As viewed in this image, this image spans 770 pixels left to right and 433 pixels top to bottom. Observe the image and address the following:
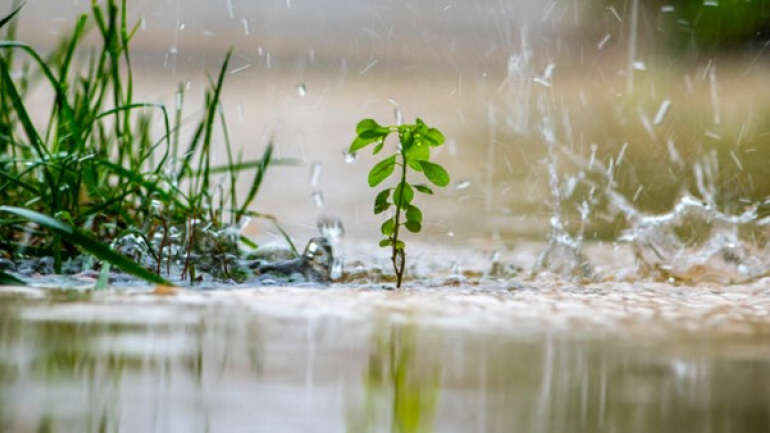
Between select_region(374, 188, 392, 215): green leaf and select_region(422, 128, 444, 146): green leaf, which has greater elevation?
select_region(422, 128, 444, 146): green leaf

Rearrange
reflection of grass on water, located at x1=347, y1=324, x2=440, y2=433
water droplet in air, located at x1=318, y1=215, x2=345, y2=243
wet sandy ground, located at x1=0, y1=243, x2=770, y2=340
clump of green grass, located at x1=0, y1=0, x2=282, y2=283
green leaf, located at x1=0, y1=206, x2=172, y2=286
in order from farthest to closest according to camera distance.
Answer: water droplet in air, located at x1=318, y1=215, x2=345, y2=243 → clump of green grass, located at x1=0, y1=0, x2=282, y2=283 → green leaf, located at x1=0, y1=206, x2=172, y2=286 → wet sandy ground, located at x1=0, y1=243, x2=770, y2=340 → reflection of grass on water, located at x1=347, y1=324, x2=440, y2=433

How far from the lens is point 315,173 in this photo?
3922mm

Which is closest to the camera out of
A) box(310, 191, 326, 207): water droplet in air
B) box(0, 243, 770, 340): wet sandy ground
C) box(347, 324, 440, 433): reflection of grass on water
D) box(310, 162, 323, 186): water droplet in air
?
box(347, 324, 440, 433): reflection of grass on water

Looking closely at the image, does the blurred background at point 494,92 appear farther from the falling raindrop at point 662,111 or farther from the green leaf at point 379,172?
the green leaf at point 379,172

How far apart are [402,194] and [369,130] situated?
0.12m

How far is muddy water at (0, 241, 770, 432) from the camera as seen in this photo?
0.62 m

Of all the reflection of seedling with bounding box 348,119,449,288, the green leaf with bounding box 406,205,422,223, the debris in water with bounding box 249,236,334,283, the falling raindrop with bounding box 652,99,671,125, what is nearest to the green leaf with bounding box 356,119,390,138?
the reflection of seedling with bounding box 348,119,449,288

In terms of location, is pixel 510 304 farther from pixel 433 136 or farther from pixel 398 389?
pixel 398 389

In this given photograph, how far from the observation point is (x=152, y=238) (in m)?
1.94

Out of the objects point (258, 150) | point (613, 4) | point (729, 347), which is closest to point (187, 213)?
point (729, 347)

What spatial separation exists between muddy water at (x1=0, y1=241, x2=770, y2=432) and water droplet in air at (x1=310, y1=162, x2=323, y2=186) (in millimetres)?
2469

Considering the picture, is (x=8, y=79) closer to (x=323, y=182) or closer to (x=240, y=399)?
(x=240, y=399)

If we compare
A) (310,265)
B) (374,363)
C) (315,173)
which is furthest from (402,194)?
(315,173)

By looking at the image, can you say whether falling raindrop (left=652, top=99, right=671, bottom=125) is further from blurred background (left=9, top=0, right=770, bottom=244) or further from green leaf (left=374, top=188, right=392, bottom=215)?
green leaf (left=374, top=188, right=392, bottom=215)
